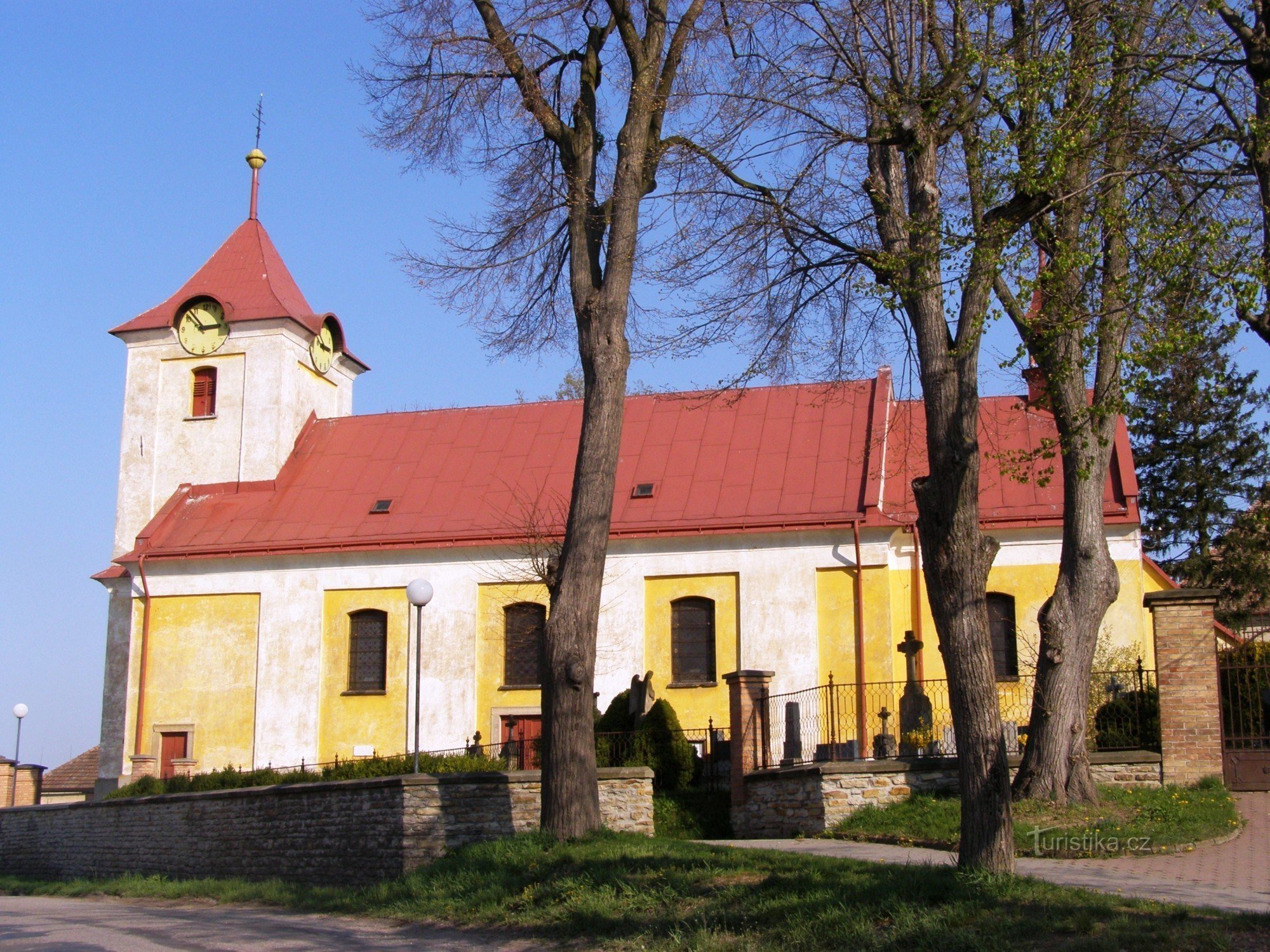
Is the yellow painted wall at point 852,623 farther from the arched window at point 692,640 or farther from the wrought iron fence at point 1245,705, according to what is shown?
the wrought iron fence at point 1245,705

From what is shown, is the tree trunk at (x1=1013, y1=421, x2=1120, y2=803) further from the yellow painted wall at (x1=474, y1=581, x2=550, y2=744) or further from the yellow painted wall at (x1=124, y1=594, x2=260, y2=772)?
the yellow painted wall at (x1=124, y1=594, x2=260, y2=772)

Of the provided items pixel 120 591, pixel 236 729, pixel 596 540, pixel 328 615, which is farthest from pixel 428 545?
pixel 596 540

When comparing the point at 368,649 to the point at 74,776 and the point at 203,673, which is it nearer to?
the point at 203,673

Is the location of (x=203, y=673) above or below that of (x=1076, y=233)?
below

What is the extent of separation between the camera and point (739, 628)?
23.5 metres

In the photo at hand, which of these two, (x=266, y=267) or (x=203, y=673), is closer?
(x=203, y=673)

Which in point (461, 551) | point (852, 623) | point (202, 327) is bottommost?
point (852, 623)

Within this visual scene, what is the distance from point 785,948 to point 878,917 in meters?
0.63

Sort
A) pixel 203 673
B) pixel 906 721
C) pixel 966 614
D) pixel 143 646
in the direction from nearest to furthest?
1. pixel 966 614
2. pixel 906 721
3. pixel 203 673
4. pixel 143 646

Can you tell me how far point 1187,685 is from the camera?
48.8 feet

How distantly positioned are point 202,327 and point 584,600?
19.5 meters

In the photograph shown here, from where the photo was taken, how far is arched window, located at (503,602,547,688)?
2436 cm

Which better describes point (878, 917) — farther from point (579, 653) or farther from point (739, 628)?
point (739, 628)

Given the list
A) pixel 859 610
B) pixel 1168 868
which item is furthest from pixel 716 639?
pixel 1168 868
